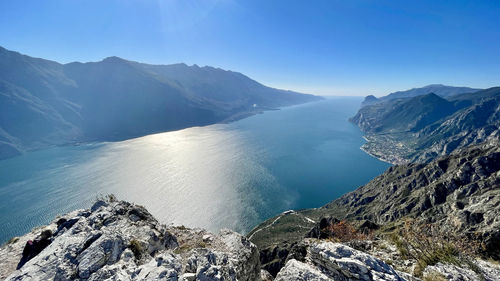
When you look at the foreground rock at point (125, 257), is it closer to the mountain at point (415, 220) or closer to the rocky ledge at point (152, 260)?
the rocky ledge at point (152, 260)

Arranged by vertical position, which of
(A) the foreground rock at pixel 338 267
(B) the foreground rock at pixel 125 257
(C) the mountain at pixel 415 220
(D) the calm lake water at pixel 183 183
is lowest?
(D) the calm lake water at pixel 183 183

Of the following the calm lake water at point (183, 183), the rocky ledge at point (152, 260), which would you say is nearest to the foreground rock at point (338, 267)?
the rocky ledge at point (152, 260)

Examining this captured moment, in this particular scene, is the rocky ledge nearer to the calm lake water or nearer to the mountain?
the mountain

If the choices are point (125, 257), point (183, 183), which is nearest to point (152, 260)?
point (125, 257)

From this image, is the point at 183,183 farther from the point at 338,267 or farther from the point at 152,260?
the point at 338,267

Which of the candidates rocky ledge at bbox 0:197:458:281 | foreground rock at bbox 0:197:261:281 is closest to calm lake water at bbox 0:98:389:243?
foreground rock at bbox 0:197:261:281
